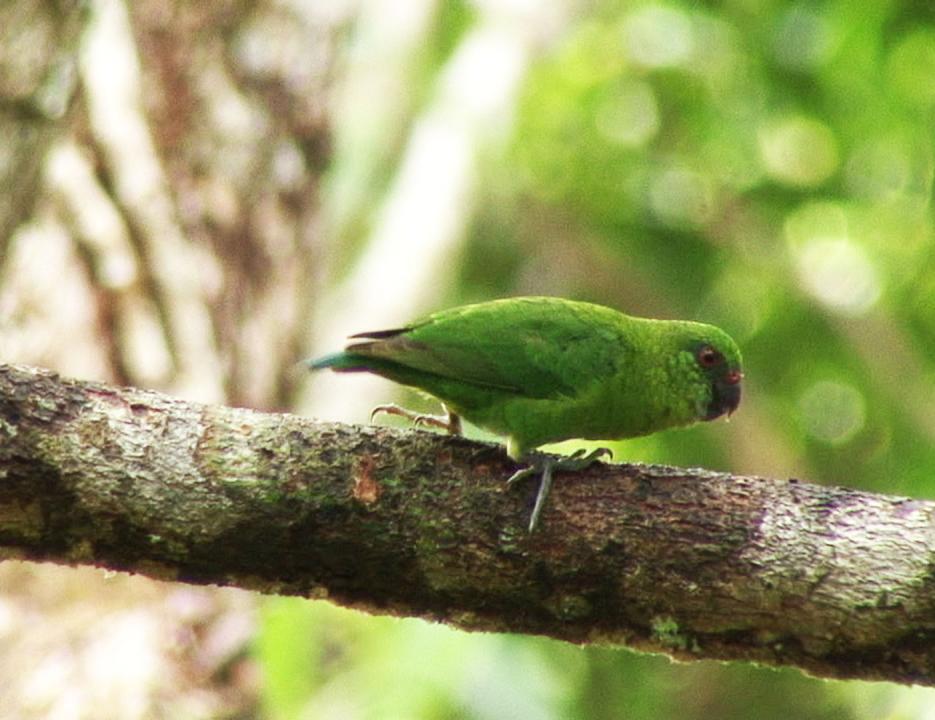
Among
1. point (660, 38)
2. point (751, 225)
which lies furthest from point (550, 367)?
point (660, 38)

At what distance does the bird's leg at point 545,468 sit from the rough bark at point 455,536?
0.03 metres

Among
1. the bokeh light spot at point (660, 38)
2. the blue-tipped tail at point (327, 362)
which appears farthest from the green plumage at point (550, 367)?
the bokeh light spot at point (660, 38)

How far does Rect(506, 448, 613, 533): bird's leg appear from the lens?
132 inches

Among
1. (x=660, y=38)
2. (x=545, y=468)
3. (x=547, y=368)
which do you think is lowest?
(x=545, y=468)

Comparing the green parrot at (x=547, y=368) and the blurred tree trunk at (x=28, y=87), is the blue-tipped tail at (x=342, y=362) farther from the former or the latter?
the blurred tree trunk at (x=28, y=87)

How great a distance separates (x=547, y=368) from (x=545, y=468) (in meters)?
0.83

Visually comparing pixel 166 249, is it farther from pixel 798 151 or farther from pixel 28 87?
pixel 798 151

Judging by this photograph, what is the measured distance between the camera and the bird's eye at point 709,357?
464 centimetres

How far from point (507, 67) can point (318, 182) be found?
1789mm

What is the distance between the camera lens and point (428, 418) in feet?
14.1

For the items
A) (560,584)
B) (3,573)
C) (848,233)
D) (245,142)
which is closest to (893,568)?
(560,584)

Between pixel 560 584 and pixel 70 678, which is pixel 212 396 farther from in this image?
pixel 560 584

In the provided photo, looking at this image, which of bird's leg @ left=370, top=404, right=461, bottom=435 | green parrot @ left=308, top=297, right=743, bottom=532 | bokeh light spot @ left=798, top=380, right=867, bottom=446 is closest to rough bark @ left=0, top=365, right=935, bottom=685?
green parrot @ left=308, top=297, right=743, bottom=532

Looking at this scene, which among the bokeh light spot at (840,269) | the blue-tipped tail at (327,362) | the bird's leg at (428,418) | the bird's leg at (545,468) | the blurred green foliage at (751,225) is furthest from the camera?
the bokeh light spot at (840,269)
